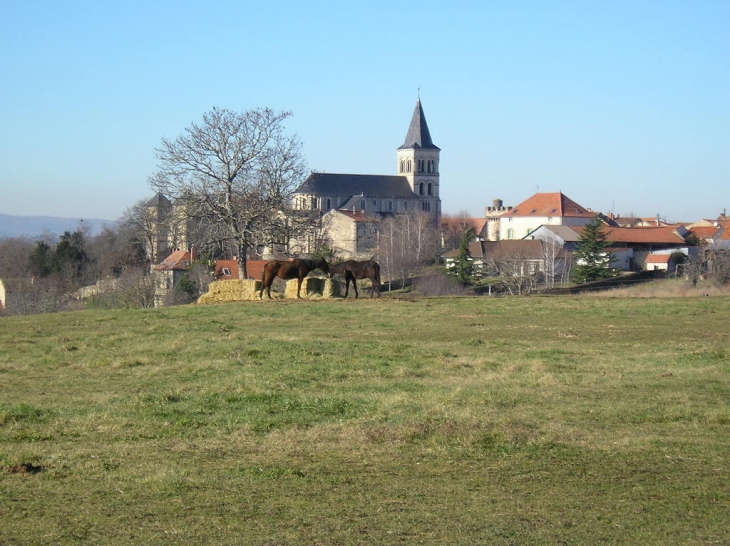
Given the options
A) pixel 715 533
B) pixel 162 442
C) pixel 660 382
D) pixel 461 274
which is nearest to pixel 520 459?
pixel 715 533

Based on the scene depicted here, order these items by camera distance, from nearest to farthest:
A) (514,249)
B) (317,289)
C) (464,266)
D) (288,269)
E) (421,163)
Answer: (288,269) < (317,289) < (464,266) < (514,249) < (421,163)

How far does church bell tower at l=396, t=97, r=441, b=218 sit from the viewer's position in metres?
193

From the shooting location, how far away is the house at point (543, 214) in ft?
452

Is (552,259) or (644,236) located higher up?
(644,236)

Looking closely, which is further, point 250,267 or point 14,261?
point 14,261

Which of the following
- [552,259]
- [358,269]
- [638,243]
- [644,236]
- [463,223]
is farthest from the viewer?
[463,223]

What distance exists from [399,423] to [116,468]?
3682 mm

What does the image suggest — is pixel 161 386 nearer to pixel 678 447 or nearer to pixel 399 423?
pixel 399 423

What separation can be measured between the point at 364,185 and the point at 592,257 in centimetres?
9969

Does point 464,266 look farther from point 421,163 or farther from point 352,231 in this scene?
point 421,163

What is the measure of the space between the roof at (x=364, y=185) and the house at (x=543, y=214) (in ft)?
139

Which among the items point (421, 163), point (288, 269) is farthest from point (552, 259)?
point (421, 163)

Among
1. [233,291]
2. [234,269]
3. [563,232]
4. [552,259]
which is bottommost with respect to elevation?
[233,291]

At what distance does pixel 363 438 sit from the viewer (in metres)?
10.8
